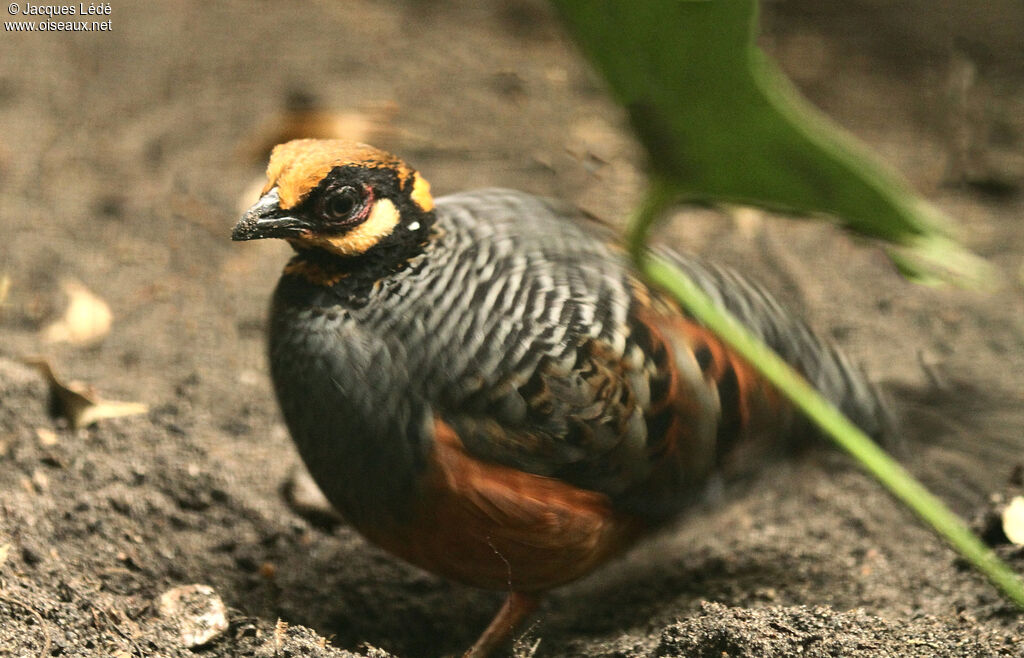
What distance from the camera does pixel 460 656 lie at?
132 inches

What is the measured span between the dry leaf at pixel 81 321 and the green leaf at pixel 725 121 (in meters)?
3.43

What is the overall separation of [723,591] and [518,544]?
850 mm

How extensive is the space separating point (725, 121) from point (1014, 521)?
2.17 m

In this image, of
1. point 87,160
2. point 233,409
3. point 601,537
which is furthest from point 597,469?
point 87,160

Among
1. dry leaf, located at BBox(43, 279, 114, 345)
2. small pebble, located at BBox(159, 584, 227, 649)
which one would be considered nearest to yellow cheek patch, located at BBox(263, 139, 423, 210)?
small pebble, located at BBox(159, 584, 227, 649)

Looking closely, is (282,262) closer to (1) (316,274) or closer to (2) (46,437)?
(2) (46,437)

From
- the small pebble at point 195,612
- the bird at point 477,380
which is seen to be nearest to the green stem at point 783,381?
the bird at point 477,380

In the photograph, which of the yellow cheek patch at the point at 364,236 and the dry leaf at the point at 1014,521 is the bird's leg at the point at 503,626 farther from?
the dry leaf at the point at 1014,521

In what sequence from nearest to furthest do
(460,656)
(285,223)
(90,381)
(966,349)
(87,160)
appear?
1. (285,223)
2. (460,656)
3. (90,381)
4. (966,349)
5. (87,160)

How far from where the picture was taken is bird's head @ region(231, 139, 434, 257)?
2936mm

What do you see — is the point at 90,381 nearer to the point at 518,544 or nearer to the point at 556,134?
the point at 518,544

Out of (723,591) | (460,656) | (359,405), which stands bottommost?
(460,656)

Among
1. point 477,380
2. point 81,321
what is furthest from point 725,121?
point 81,321

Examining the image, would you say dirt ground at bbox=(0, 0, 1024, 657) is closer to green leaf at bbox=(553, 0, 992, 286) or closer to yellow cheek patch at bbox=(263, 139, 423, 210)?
green leaf at bbox=(553, 0, 992, 286)
